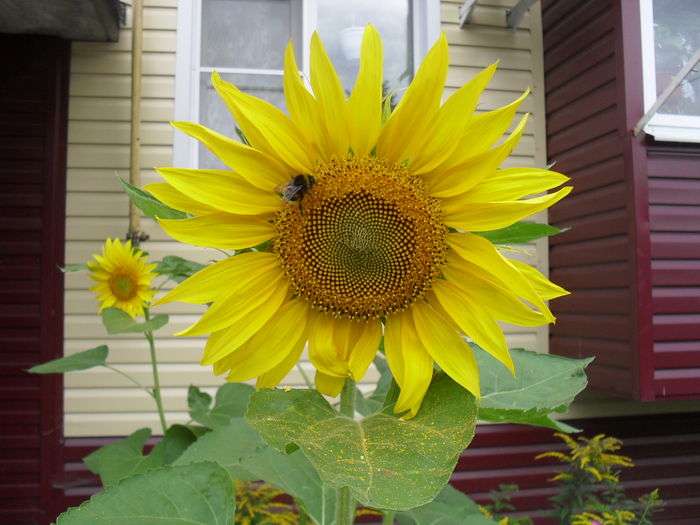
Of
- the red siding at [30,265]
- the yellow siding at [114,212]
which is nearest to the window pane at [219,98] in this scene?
the yellow siding at [114,212]

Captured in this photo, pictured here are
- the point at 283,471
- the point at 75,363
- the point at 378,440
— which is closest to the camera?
the point at 378,440

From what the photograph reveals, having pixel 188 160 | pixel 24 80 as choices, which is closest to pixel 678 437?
pixel 188 160

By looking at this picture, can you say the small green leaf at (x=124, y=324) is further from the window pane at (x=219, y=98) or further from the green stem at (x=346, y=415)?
the window pane at (x=219, y=98)

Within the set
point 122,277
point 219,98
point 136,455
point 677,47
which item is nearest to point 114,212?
point 219,98

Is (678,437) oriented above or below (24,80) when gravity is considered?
below

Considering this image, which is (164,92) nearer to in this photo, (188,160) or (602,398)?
(188,160)

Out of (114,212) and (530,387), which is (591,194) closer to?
(114,212)

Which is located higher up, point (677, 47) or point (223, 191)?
point (677, 47)
